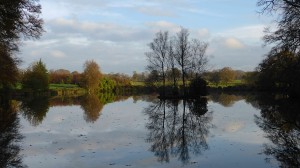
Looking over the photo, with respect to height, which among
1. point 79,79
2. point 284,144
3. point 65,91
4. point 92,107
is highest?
point 79,79

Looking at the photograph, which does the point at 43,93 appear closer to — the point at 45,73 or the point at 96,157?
the point at 45,73

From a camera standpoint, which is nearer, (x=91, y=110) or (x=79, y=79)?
(x=91, y=110)

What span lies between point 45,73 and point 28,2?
64.4 meters

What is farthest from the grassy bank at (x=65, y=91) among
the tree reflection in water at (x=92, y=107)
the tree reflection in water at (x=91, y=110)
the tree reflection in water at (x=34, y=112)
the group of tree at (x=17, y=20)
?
the group of tree at (x=17, y=20)

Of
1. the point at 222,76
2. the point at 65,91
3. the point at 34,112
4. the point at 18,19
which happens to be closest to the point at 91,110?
the point at 34,112

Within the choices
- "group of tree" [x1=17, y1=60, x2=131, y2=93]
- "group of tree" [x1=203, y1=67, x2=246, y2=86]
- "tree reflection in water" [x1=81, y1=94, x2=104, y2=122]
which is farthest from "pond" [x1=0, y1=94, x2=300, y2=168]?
"group of tree" [x1=203, y1=67, x2=246, y2=86]

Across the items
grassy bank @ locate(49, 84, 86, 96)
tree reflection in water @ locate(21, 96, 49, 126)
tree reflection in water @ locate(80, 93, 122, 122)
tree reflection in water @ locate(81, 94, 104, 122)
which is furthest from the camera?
grassy bank @ locate(49, 84, 86, 96)

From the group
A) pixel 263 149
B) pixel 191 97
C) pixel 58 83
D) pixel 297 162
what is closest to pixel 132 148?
pixel 263 149

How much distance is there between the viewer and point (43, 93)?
83.4 meters

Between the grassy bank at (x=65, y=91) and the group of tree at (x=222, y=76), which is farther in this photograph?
the group of tree at (x=222, y=76)

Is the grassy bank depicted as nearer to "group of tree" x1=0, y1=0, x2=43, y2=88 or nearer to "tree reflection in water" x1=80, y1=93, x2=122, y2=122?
"tree reflection in water" x1=80, y1=93, x2=122, y2=122

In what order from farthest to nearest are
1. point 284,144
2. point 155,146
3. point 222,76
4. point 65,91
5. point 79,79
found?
point 222,76 → point 79,79 → point 65,91 → point 155,146 → point 284,144

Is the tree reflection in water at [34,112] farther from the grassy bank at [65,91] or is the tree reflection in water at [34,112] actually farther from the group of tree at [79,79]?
the grassy bank at [65,91]

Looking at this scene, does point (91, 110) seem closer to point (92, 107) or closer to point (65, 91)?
point (92, 107)
